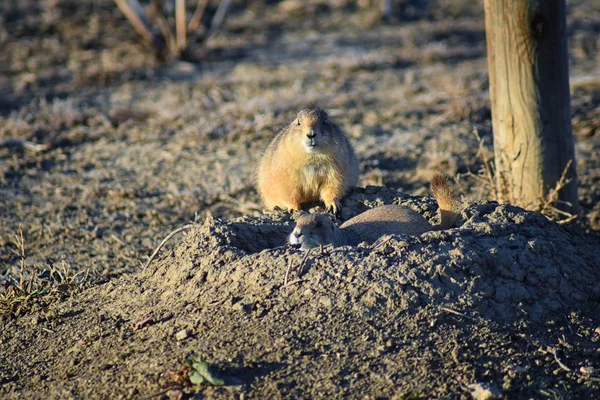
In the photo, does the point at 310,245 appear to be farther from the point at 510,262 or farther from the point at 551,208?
the point at 551,208

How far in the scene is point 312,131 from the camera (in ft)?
19.5

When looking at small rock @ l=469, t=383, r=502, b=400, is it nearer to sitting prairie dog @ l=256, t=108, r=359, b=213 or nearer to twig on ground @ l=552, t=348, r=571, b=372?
twig on ground @ l=552, t=348, r=571, b=372

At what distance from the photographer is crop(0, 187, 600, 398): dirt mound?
4070mm

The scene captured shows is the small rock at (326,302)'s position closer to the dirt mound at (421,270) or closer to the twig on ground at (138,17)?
the dirt mound at (421,270)

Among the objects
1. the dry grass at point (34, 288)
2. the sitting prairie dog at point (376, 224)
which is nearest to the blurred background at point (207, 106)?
the dry grass at point (34, 288)

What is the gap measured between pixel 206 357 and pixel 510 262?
1813 millimetres

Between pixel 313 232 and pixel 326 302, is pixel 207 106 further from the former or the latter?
pixel 326 302

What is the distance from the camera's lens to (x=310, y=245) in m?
4.94

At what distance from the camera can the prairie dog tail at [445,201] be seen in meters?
5.18

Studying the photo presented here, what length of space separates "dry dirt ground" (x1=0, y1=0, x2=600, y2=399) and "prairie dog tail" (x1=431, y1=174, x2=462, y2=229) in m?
0.20

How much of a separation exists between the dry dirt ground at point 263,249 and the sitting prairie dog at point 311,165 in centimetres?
23

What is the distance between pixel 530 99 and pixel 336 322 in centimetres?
300

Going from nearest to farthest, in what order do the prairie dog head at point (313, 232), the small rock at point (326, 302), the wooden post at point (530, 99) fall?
the small rock at point (326, 302), the prairie dog head at point (313, 232), the wooden post at point (530, 99)

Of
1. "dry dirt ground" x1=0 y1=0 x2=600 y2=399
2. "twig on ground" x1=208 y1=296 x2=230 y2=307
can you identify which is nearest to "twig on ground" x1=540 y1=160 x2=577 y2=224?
"dry dirt ground" x1=0 y1=0 x2=600 y2=399
